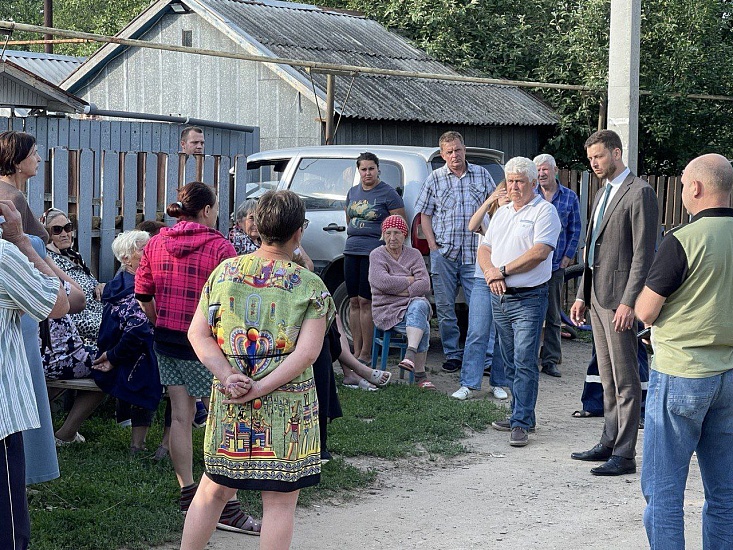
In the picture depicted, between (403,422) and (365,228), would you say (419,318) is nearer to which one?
(365,228)

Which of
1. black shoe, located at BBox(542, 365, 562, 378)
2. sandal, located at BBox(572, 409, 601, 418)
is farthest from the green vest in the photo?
black shoe, located at BBox(542, 365, 562, 378)

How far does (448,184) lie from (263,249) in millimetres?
5380

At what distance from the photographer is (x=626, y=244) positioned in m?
6.41

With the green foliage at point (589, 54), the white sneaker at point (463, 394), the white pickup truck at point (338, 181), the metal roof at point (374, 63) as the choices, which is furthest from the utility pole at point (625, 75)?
the green foliage at point (589, 54)

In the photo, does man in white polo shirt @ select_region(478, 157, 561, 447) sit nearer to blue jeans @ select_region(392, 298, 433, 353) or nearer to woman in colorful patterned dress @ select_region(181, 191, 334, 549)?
blue jeans @ select_region(392, 298, 433, 353)

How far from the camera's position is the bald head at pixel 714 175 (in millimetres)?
4469

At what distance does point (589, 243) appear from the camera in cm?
677

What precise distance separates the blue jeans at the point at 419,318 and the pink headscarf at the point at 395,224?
25.4 inches

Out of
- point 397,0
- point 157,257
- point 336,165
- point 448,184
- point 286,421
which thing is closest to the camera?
point 286,421

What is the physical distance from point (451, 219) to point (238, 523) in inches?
187

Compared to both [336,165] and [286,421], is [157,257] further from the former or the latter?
[336,165]

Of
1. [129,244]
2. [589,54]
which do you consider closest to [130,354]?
[129,244]

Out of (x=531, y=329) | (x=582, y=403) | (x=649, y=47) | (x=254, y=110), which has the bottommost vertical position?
(x=582, y=403)

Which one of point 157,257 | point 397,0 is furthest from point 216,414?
point 397,0
